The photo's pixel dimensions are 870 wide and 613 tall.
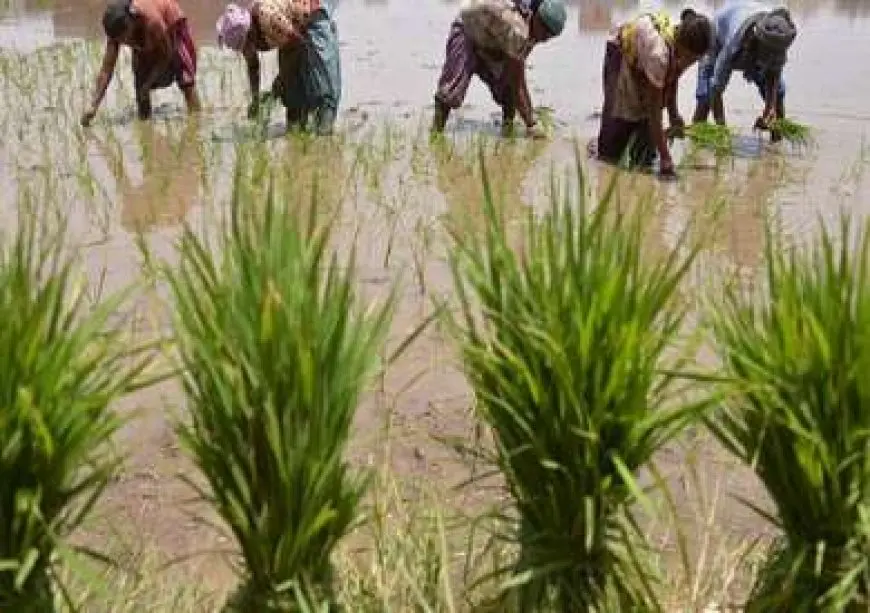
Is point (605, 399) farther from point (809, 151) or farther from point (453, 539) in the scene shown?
point (809, 151)

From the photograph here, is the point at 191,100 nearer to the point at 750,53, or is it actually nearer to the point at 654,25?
Result: the point at 654,25

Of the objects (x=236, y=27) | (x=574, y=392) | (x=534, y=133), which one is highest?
(x=236, y=27)

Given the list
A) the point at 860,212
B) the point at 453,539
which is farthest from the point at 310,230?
the point at 860,212

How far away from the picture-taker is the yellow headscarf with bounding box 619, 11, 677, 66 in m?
5.54

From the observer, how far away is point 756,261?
188 inches

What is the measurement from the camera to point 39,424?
1.45 meters

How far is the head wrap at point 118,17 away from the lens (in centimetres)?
636

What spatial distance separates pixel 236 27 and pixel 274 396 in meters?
5.00

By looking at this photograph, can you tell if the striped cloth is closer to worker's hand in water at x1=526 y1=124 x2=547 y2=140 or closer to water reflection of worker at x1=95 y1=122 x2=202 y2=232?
water reflection of worker at x1=95 y1=122 x2=202 y2=232

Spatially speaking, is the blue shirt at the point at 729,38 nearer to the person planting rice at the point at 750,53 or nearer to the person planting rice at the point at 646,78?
the person planting rice at the point at 750,53

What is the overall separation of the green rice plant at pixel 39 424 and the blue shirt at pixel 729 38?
18.7ft

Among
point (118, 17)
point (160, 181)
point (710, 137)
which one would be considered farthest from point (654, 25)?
point (118, 17)

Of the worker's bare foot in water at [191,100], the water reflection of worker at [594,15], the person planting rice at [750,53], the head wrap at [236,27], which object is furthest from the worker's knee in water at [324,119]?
the water reflection of worker at [594,15]

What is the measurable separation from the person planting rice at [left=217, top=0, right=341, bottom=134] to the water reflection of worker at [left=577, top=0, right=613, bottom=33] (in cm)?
673
